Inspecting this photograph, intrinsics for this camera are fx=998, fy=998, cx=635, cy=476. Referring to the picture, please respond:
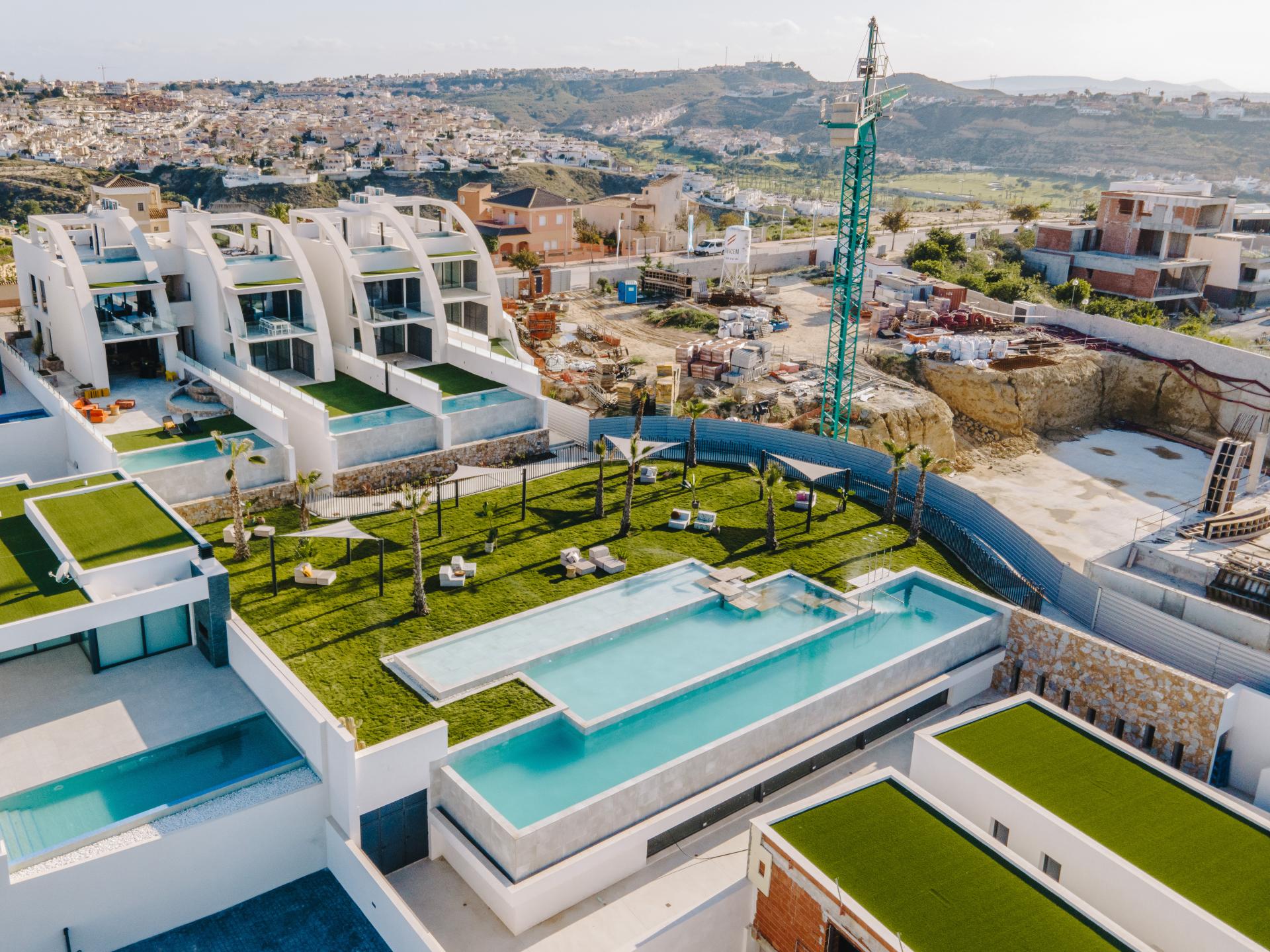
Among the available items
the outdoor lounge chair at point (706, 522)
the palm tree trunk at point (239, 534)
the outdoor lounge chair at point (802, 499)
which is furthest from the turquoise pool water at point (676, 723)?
the palm tree trunk at point (239, 534)

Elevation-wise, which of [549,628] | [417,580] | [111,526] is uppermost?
[111,526]

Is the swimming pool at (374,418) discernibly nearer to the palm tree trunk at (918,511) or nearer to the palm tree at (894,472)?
the palm tree at (894,472)

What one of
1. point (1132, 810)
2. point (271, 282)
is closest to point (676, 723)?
point (1132, 810)

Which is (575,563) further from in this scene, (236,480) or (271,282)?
(271,282)

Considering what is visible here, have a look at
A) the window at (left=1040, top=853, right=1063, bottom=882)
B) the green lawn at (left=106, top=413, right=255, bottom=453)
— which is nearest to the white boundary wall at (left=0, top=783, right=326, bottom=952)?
the window at (left=1040, top=853, right=1063, bottom=882)

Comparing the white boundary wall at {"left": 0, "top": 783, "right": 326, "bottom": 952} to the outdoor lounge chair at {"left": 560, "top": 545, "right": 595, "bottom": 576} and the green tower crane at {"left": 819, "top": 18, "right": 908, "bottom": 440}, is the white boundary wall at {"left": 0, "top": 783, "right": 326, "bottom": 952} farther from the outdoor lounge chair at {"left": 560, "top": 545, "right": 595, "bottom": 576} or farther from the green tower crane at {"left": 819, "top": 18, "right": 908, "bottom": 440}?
the green tower crane at {"left": 819, "top": 18, "right": 908, "bottom": 440}

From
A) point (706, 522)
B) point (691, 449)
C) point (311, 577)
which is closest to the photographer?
point (311, 577)
